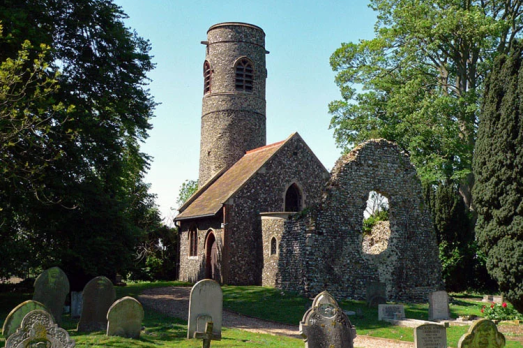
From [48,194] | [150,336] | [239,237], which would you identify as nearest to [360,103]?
[239,237]

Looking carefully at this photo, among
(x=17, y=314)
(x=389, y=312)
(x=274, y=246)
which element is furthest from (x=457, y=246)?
(x=17, y=314)

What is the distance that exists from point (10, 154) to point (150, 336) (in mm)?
7276

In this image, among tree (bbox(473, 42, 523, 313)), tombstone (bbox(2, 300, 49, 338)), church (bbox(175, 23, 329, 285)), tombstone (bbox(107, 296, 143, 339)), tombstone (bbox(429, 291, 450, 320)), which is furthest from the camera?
church (bbox(175, 23, 329, 285))

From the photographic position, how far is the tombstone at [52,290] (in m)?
12.8

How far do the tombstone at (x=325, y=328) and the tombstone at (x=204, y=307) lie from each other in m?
2.87

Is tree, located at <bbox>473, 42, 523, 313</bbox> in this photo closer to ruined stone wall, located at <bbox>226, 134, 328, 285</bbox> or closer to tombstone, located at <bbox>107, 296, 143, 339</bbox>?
tombstone, located at <bbox>107, 296, 143, 339</bbox>

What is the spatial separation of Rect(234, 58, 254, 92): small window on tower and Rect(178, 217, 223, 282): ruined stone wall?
9133 mm

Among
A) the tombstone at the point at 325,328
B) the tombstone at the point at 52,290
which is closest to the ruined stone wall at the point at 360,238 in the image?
the tombstone at the point at 52,290

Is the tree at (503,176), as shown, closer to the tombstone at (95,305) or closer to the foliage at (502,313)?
the foliage at (502,313)

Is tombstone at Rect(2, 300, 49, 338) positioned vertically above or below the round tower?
below

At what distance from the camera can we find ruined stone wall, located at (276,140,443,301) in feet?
64.0

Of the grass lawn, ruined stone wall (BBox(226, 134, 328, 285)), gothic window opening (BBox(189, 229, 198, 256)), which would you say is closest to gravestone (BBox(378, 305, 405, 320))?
the grass lawn

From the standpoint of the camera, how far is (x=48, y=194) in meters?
16.3

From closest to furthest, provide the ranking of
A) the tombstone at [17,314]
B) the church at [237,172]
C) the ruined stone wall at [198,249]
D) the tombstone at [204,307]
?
the tombstone at [17,314], the tombstone at [204,307], the church at [237,172], the ruined stone wall at [198,249]
